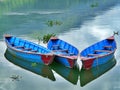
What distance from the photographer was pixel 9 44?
98.1 ft

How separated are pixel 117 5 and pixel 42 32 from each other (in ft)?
87.1

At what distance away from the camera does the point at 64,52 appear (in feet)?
91.6

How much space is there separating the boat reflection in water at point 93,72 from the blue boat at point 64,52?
1201 millimetres

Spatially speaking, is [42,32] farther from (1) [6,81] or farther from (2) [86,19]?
(1) [6,81]

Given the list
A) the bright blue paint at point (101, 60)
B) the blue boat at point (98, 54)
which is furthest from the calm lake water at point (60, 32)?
the blue boat at point (98, 54)

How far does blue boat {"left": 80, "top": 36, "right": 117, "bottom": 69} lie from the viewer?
25367 mm

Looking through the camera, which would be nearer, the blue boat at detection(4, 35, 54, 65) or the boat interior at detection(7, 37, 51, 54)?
the blue boat at detection(4, 35, 54, 65)

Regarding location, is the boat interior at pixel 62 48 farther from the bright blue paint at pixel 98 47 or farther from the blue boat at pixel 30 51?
the blue boat at pixel 30 51

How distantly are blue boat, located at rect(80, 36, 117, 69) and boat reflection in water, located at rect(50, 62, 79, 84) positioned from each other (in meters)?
1.02

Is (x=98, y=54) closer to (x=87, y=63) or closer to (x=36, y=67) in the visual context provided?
(x=87, y=63)

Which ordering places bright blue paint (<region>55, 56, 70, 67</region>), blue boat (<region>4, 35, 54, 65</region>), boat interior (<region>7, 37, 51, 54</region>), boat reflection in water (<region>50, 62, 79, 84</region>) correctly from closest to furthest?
boat reflection in water (<region>50, 62, 79, 84</region>) → bright blue paint (<region>55, 56, 70, 67</region>) → blue boat (<region>4, 35, 54, 65</region>) → boat interior (<region>7, 37, 51, 54</region>)

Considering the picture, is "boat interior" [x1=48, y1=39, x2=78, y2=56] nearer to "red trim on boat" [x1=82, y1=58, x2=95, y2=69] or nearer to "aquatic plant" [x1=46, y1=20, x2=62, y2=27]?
"red trim on boat" [x1=82, y1=58, x2=95, y2=69]

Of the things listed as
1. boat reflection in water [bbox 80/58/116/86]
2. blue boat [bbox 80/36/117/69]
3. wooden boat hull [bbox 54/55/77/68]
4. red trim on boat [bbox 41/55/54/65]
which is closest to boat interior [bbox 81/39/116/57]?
blue boat [bbox 80/36/117/69]

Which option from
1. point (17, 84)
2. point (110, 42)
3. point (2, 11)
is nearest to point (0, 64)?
point (17, 84)
